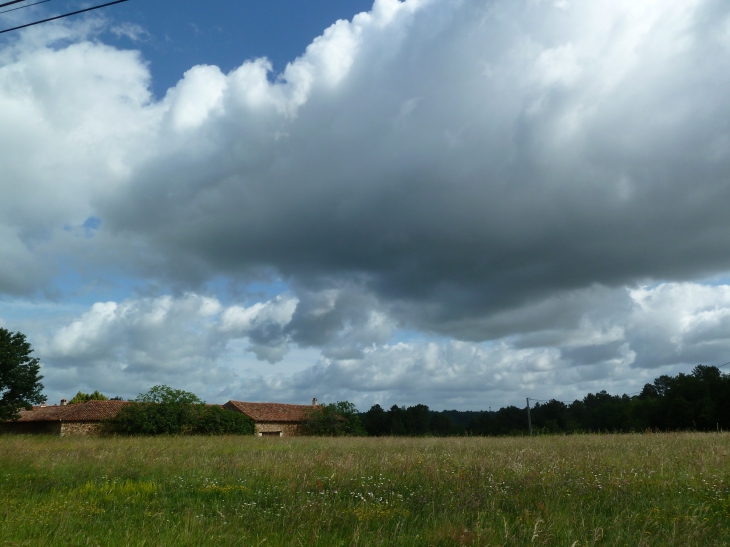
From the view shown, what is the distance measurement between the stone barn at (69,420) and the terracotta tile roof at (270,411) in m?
13.1

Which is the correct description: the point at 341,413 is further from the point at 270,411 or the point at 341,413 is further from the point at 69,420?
the point at 69,420

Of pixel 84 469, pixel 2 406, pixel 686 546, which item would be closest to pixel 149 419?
pixel 2 406

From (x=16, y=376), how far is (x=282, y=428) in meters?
24.8

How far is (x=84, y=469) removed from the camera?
11875mm

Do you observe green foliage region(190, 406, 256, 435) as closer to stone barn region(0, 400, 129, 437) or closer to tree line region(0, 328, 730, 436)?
tree line region(0, 328, 730, 436)

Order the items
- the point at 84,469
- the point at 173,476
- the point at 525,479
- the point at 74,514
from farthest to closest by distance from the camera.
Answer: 1. the point at 84,469
2. the point at 173,476
3. the point at 525,479
4. the point at 74,514

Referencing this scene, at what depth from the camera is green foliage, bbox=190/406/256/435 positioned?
43.5 meters

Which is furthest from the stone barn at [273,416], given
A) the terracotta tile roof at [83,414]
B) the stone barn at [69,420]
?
the stone barn at [69,420]

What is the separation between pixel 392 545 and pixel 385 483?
3.63m

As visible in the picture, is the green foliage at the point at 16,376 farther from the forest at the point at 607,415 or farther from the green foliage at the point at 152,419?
the forest at the point at 607,415

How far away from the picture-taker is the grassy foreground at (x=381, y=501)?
5.96 metres

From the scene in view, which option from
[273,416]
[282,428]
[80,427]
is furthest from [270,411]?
[80,427]

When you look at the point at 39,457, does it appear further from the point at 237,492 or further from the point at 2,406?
the point at 2,406

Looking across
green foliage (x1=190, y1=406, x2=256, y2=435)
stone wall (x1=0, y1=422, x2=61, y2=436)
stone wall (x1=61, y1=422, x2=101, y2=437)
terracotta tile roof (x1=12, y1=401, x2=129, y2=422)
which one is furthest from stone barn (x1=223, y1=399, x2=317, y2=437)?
stone wall (x1=0, y1=422, x2=61, y2=436)
